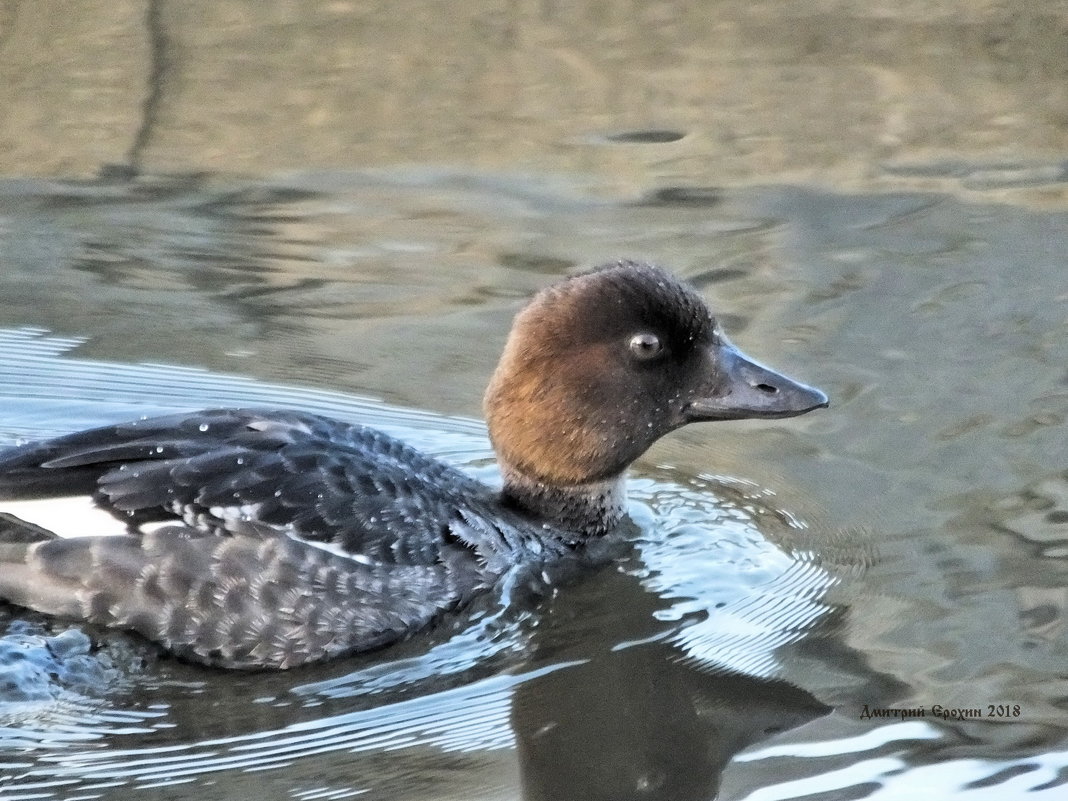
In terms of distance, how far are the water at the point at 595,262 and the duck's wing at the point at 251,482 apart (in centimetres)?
42

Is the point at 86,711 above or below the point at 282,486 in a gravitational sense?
below

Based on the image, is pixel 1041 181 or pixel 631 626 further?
pixel 1041 181

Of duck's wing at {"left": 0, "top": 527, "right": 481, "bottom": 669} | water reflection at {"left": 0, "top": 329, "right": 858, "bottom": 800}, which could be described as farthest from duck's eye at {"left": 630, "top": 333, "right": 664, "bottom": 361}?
duck's wing at {"left": 0, "top": 527, "right": 481, "bottom": 669}

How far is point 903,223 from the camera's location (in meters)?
9.67

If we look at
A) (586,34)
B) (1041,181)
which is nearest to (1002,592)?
(1041,181)

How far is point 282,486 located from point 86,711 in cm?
102

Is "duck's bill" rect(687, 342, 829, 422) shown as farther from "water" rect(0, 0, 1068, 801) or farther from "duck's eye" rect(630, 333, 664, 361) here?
"water" rect(0, 0, 1068, 801)

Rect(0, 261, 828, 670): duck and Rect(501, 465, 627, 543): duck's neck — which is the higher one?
Rect(0, 261, 828, 670): duck

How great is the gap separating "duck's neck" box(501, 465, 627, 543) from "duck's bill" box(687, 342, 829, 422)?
513mm

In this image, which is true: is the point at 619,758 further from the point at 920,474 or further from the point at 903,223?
the point at 903,223

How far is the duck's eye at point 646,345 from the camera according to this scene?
22.0 ft

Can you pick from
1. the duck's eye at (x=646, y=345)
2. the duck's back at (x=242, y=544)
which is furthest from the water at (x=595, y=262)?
the duck's eye at (x=646, y=345)

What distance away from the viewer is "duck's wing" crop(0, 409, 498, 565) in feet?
19.4

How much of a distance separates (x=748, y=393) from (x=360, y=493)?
1575 millimetres
